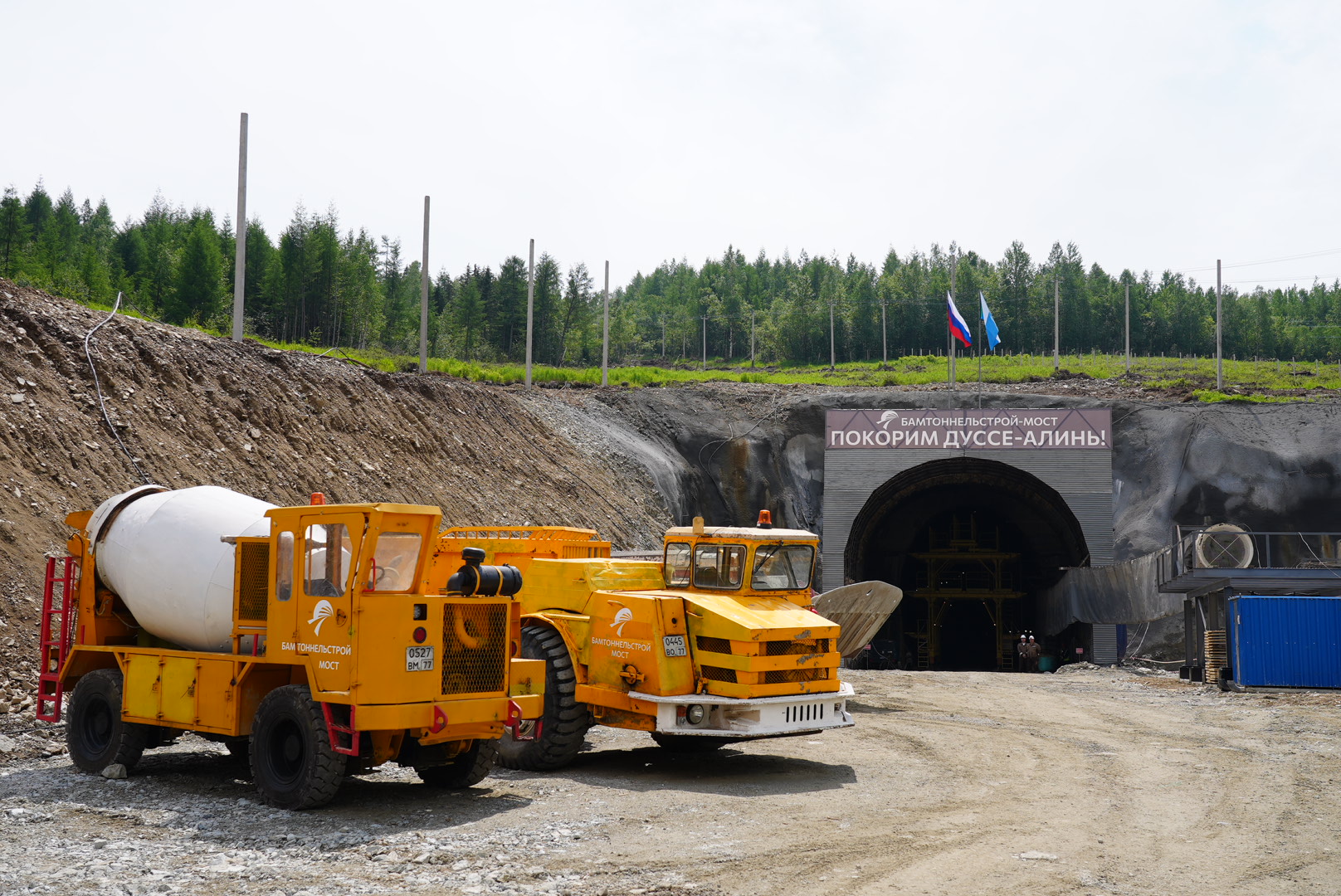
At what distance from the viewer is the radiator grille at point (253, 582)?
10188mm

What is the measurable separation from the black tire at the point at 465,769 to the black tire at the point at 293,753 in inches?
56.4

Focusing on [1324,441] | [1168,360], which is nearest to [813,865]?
[1324,441]

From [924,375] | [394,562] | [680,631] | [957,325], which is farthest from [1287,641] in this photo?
[924,375]

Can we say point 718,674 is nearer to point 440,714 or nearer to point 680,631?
point 680,631

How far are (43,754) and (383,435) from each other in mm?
14564

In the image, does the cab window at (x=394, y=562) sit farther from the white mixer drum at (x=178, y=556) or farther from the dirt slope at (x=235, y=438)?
the dirt slope at (x=235, y=438)

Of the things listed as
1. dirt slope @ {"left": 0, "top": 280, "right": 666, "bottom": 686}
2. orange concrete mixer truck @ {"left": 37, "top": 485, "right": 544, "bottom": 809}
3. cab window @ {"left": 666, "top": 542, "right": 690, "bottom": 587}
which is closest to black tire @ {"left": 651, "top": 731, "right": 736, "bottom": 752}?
cab window @ {"left": 666, "top": 542, "right": 690, "bottom": 587}

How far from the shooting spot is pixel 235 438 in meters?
21.3

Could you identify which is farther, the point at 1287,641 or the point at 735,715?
the point at 1287,641

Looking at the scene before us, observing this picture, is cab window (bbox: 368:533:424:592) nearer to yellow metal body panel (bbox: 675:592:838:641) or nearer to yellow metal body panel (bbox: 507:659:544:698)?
yellow metal body panel (bbox: 507:659:544:698)

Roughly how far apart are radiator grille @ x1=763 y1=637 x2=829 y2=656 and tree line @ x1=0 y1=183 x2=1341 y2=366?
112 ft

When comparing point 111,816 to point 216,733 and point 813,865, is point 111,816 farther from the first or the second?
point 813,865

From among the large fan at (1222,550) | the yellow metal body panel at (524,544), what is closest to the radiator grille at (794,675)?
the yellow metal body panel at (524,544)

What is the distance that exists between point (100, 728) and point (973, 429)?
29.3 meters
